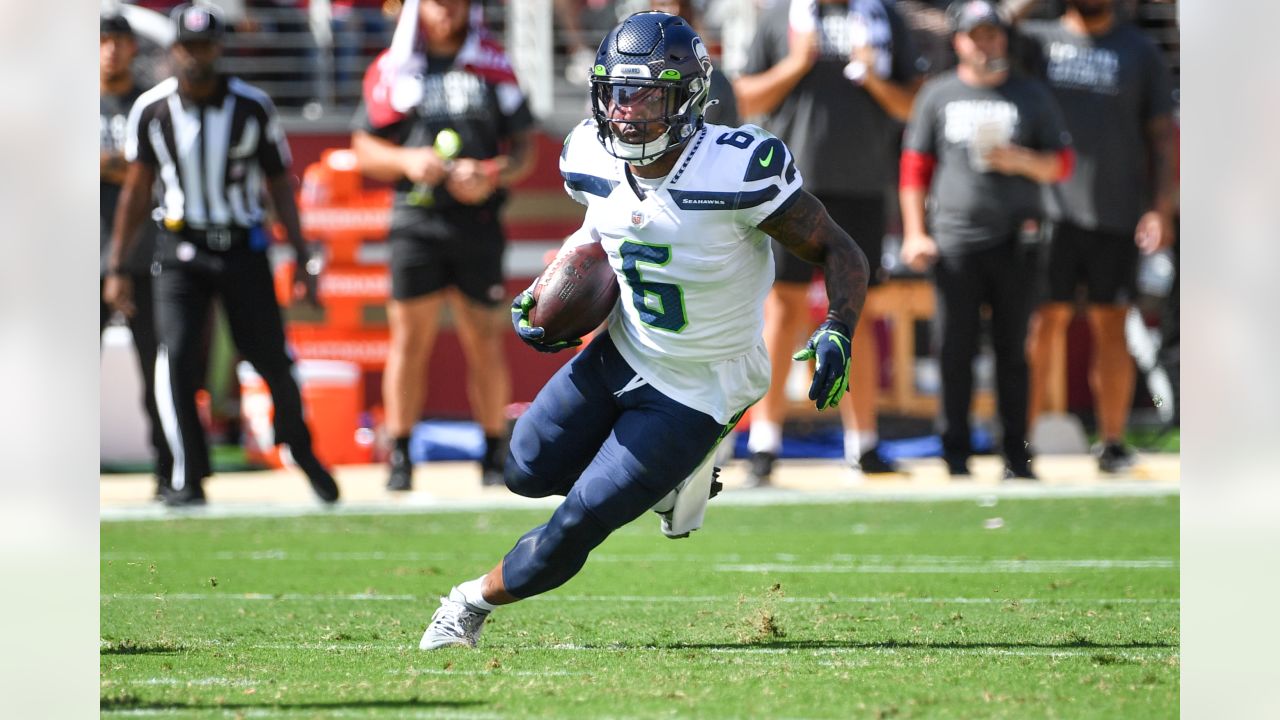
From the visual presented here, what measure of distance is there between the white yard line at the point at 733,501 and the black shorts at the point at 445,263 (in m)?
1.12

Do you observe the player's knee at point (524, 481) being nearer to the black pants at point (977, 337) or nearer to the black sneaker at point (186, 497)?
the black sneaker at point (186, 497)

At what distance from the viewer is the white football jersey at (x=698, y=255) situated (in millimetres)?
4715

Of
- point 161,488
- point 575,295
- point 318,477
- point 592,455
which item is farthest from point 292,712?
point 161,488

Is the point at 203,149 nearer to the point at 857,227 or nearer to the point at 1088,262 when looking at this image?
the point at 857,227

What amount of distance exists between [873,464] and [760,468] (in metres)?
0.73

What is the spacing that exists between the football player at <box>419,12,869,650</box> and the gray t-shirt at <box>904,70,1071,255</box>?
439 centimetres

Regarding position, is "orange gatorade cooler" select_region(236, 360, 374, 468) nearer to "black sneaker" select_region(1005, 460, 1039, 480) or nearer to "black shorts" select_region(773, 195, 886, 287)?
"black shorts" select_region(773, 195, 886, 287)

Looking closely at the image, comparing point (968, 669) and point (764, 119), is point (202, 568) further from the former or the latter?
point (764, 119)

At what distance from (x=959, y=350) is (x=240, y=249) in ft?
12.5

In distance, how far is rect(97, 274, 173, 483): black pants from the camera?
9.00 metres

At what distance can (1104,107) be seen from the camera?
977cm

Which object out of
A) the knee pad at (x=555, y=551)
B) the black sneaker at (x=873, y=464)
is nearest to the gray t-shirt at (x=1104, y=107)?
the black sneaker at (x=873, y=464)
